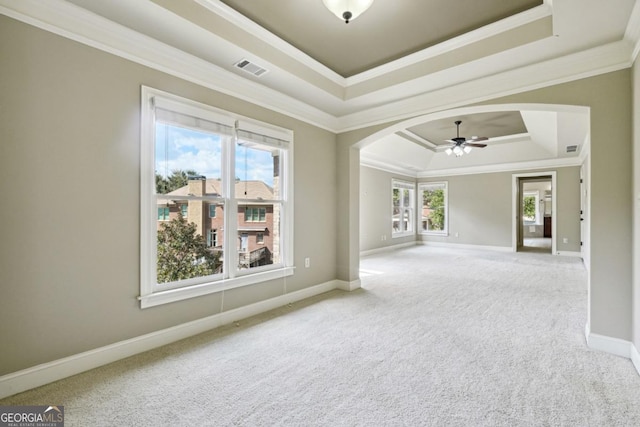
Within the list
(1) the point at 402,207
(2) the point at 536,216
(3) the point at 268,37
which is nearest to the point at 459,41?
(3) the point at 268,37

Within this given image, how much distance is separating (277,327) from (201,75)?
8.73 feet

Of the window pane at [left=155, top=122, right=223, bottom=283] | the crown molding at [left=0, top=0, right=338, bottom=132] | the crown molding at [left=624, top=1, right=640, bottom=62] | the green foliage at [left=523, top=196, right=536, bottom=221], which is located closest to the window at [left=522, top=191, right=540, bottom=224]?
the green foliage at [left=523, top=196, right=536, bottom=221]

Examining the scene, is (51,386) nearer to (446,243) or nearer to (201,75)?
(201,75)

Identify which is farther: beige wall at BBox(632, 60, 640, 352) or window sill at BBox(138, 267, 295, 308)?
window sill at BBox(138, 267, 295, 308)

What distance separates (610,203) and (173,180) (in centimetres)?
389

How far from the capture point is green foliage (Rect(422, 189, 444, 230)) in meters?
9.89

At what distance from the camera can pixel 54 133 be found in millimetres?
2094

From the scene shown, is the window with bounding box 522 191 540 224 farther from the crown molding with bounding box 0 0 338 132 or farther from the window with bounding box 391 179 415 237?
the crown molding with bounding box 0 0 338 132

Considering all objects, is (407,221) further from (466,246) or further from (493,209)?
(493,209)

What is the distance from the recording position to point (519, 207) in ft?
28.7

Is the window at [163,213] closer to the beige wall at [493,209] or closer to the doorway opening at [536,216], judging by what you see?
the beige wall at [493,209]

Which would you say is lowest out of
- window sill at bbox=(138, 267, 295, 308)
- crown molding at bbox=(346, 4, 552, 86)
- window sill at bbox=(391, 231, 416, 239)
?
window sill at bbox=(138, 267, 295, 308)

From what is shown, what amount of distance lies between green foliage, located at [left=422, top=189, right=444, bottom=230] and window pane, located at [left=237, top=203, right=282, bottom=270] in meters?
7.58

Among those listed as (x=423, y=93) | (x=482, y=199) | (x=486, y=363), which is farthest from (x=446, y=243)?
(x=486, y=363)
